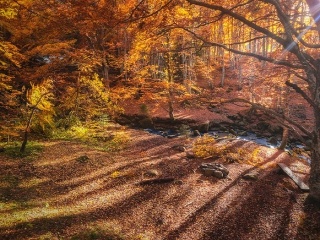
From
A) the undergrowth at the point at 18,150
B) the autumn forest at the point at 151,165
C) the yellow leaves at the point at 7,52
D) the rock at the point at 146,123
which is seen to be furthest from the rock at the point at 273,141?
the yellow leaves at the point at 7,52

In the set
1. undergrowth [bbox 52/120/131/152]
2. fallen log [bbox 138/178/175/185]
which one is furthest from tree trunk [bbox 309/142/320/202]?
undergrowth [bbox 52/120/131/152]

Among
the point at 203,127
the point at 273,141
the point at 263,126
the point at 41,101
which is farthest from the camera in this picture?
the point at 263,126

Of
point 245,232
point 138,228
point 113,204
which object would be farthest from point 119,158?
point 245,232

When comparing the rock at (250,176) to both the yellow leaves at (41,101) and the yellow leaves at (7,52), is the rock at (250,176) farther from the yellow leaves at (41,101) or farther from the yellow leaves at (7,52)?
the yellow leaves at (7,52)

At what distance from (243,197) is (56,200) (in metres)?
5.62

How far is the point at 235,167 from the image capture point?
9500 mm

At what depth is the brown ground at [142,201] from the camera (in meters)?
5.19

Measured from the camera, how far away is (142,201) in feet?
21.5

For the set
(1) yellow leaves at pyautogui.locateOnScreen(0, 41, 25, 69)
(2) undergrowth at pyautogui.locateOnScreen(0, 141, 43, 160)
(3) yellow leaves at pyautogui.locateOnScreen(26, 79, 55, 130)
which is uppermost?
(1) yellow leaves at pyautogui.locateOnScreen(0, 41, 25, 69)

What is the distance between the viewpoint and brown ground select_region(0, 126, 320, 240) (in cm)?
519

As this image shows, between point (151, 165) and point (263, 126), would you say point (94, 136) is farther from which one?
point (263, 126)

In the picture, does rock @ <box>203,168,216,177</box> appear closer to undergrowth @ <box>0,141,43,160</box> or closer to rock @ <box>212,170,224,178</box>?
rock @ <box>212,170,224,178</box>

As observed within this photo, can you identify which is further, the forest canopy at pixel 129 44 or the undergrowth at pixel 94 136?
the undergrowth at pixel 94 136

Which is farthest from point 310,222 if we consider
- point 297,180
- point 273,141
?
point 273,141
